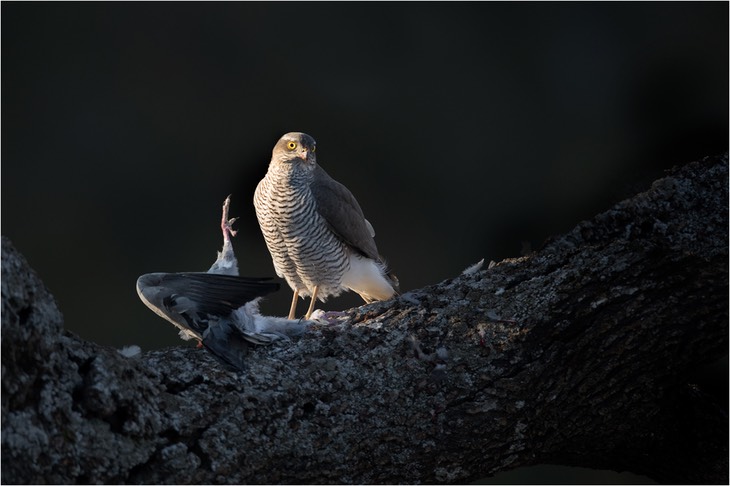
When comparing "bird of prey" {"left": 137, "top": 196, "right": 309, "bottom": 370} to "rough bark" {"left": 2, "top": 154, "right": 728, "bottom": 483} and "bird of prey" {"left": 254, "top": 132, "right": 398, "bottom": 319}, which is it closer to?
"rough bark" {"left": 2, "top": 154, "right": 728, "bottom": 483}

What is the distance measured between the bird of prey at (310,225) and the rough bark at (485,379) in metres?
0.74

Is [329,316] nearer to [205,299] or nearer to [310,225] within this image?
[205,299]

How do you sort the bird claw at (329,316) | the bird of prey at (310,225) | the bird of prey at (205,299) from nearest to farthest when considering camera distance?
the bird of prey at (205,299)
the bird claw at (329,316)
the bird of prey at (310,225)

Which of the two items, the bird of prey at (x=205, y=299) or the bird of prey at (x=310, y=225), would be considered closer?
the bird of prey at (x=205, y=299)

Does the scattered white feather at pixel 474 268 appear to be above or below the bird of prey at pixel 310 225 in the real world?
below

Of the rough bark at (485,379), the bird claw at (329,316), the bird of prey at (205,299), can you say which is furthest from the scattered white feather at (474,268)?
the bird of prey at (205,299)

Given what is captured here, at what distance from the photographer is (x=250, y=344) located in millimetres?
1829

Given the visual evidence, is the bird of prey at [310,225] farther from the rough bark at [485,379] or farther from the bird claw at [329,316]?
the rough bark at [485,379]

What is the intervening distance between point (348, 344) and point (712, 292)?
0.84m

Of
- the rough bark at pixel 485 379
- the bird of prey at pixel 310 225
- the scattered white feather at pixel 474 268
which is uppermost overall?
the bird of prey at pixel 310 225

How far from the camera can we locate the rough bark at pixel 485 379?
1.55 metres

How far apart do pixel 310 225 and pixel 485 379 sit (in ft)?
3.52

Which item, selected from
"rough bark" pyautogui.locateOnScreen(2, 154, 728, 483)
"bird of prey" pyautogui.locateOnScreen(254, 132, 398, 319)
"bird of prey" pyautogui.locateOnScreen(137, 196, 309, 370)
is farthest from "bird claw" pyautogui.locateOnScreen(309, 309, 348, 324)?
"bird of prey" pyautogui.locateOnScreen(254, 132, 398, 319)

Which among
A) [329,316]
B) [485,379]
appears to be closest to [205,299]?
[329,316]
